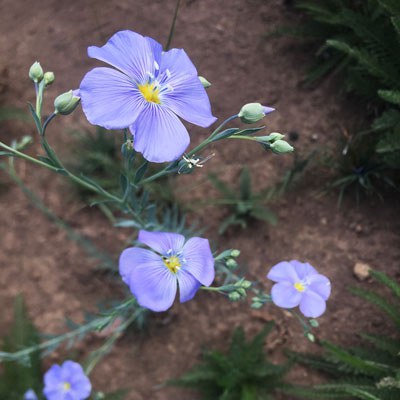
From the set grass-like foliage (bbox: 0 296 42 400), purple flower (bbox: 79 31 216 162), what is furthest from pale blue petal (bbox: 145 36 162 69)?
grass-like foliage (bbox: 0 296 42 400)

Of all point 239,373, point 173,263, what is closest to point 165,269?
point 173,263

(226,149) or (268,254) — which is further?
(226,149)

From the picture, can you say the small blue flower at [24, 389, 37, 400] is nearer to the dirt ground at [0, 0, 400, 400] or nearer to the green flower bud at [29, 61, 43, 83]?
the dirt ground at [0, 0, 400, 400]

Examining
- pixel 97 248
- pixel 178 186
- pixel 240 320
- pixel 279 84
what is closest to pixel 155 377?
pixel 240 320

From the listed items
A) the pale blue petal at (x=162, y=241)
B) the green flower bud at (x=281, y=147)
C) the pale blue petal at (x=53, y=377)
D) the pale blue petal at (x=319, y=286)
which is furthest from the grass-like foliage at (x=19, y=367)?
the green flower bud at (x=281, y=147)

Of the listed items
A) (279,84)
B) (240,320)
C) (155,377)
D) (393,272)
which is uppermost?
(279,84)

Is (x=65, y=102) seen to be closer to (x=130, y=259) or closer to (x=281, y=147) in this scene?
(x=130, y=259)

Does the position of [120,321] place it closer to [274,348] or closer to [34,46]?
[274,348]
